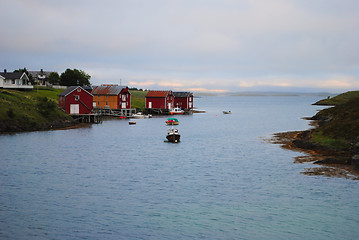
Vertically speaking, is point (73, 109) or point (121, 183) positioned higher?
point (73, 109)

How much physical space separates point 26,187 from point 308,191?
2419 cm

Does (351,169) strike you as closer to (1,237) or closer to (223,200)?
(223,200)

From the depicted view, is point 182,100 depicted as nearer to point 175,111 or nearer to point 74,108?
point 175,111

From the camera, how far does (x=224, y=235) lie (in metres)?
23.2

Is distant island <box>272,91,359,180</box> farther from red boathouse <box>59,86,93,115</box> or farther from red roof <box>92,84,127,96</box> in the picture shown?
red roof <box>92,84,127,96</box>

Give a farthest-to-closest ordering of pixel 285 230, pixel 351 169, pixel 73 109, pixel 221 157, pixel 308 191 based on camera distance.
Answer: pixel 73 109 < pixel 221 157 < pixel 351 169 < pixel 308 191 < pixel 285 230

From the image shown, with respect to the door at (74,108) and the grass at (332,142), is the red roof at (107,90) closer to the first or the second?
the door at (74,108)

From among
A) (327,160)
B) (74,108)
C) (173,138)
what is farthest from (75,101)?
(327,160)

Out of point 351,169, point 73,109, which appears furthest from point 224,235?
point 73,109

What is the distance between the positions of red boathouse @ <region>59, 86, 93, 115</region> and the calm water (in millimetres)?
36347

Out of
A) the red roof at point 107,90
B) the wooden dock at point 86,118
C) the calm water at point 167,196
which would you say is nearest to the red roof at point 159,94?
the red roof at point 107,90

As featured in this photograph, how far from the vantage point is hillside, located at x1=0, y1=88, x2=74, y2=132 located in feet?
232

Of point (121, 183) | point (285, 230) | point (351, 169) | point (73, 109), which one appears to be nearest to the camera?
point (285, 230)

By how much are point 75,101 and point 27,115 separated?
58.4 ft
